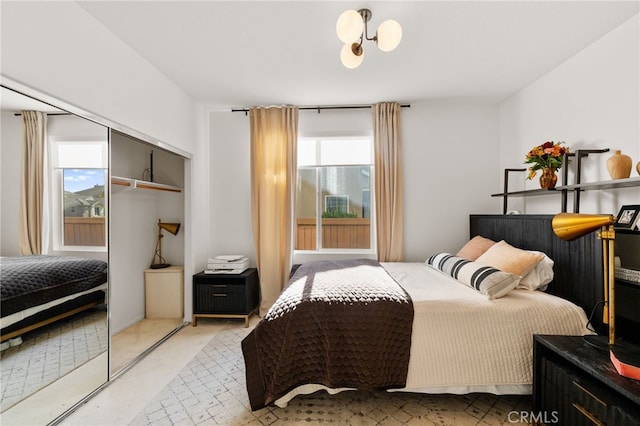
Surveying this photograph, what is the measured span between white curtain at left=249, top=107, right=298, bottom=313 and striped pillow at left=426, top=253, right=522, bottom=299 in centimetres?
185

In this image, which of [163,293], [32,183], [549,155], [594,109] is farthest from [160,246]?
[594,109]

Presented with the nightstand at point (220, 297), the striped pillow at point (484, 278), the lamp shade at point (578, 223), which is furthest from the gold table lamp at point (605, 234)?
the nightstand at point (220, 297)

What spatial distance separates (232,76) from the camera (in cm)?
270

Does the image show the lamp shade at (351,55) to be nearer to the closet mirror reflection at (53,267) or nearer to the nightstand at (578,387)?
the closet mirror reflection at (53,267)

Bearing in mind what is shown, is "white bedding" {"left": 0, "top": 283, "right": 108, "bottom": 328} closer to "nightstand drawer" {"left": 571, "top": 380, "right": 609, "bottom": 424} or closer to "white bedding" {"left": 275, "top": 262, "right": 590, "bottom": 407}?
"white bedding" {"left": 275, "top": 262, "right": 590, "bottom": 407}

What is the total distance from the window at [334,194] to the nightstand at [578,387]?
6.90ft

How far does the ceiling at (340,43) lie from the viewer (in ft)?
5.92

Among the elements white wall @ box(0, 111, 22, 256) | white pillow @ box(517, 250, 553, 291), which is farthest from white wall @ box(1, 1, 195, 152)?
white pillow @ box(517, 250, 553, 291)

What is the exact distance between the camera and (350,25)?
1590 mm

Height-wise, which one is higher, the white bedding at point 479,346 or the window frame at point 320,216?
the window frame at point 320,216

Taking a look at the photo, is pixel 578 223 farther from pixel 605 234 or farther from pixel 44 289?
pixel 44 289

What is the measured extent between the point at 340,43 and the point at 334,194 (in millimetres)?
1786

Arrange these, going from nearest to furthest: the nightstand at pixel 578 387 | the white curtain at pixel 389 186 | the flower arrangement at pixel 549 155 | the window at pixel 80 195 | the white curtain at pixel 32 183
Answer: the nightstand at pixel 578 387 < the white curtain at pixel 32 183 < the window at pixel 80 195 < the flower arrangement at pixel 549 155 < the white curtain at pixel 389 186

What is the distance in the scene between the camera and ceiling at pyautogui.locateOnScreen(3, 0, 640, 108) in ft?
5.92
